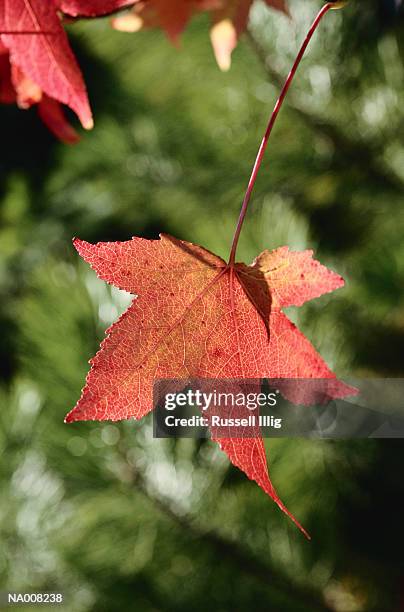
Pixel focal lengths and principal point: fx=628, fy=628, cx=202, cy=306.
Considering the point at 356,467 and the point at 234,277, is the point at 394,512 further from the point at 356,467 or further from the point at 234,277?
the point at 234,277

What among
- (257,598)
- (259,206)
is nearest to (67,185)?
(259,206)

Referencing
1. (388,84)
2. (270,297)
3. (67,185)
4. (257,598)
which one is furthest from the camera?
(67,185)

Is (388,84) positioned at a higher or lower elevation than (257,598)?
higher

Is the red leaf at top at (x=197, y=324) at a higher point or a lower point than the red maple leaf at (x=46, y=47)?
lower

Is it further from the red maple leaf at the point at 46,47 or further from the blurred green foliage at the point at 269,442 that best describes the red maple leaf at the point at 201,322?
the blurred green foliage at the point at 269,442

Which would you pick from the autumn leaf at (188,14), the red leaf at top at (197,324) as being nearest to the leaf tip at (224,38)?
the autumn leaf at (188,14)
